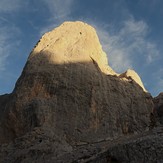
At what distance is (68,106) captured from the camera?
25.8 meters

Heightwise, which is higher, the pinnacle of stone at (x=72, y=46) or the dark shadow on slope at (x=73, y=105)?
the pinnacle of stone at (x=72, y=46)

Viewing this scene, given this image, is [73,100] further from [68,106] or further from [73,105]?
[68,106]

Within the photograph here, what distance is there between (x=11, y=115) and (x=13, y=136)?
127 cm

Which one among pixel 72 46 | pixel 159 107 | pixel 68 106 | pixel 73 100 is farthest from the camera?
pixel 72 46

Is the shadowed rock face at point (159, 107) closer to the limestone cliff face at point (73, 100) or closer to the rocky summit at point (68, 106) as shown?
the rocky summit at point (68, 106)

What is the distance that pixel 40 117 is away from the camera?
81.1ft

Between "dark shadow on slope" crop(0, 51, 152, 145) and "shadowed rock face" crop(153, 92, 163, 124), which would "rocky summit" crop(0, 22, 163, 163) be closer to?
"dark shadow on slope" crop(0, 51, 152, 145)

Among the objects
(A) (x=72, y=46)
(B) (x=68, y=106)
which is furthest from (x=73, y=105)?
(A) (x=72, y=46)

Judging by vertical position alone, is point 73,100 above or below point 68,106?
above

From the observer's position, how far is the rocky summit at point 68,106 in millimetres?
22595

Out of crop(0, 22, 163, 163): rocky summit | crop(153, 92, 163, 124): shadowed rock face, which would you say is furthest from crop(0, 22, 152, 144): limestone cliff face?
crop(153, 92, 163, 124): shadowed rock face

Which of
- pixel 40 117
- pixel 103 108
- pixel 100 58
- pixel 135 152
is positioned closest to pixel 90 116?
pixel 103 108

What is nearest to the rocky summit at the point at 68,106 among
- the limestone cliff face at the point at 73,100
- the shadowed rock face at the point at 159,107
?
the limestone cliff face at the point at 73,100

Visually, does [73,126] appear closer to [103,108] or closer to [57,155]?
[103,108]
